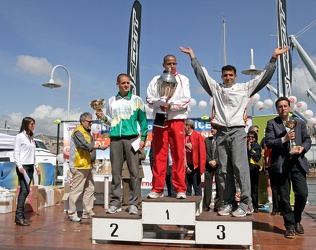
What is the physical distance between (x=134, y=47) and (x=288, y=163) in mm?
8616

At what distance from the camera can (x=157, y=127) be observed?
4.41 metres

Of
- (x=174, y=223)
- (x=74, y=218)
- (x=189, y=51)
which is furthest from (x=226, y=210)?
(x=74, y=218)

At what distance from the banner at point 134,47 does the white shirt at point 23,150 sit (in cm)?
581

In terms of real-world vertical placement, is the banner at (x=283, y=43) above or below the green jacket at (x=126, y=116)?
above

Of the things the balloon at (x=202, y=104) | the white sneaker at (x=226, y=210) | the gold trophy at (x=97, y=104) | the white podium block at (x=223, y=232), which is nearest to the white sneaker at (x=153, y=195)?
the white podium block at (x=223, y=232)

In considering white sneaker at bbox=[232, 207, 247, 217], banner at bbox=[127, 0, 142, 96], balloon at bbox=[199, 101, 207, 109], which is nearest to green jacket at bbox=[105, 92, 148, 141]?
white sneaker at bbox=[232, 207, 247, 217]

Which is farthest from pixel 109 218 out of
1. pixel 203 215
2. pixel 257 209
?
pixel 257 209

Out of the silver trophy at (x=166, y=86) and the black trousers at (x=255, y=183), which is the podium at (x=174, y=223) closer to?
the silver trophy at (x=166, y=86)

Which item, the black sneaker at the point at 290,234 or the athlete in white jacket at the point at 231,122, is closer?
the athlete in white jacket at the point at 231,122

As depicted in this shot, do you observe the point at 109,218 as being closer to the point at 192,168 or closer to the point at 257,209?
the point at 192,168

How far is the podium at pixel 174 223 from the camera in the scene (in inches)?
153

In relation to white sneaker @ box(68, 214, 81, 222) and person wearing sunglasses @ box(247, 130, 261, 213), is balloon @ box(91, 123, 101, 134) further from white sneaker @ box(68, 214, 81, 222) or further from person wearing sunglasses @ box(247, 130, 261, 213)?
person wearing sunglasses @ box(247, 130, 261, 213)

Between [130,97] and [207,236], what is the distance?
2032 millimetres

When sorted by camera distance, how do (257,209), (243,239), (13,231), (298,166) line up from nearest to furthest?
(243,239), (298,166), (13,231), (257,209)
